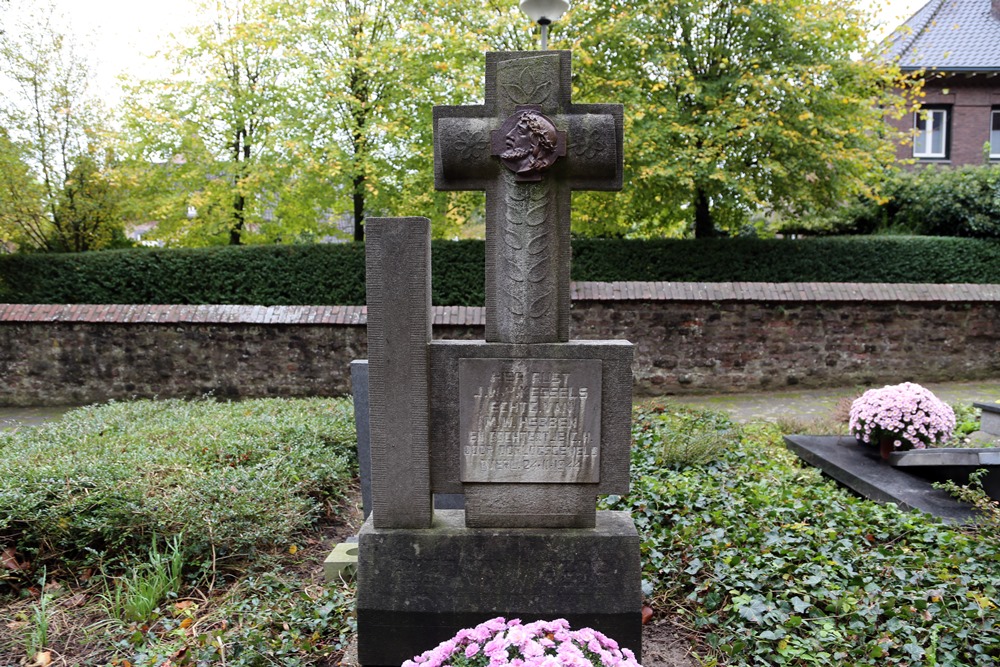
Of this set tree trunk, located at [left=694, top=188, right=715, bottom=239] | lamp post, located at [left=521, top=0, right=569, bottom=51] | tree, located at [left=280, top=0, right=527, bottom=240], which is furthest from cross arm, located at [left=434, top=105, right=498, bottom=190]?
tree trunk, located at [left=694, top=188, right=715, bottom=239]

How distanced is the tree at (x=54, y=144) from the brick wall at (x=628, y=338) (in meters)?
2.71

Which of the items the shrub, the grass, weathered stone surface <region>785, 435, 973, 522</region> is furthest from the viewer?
weathered stone surface <region>785, 435, 973, 522</region>

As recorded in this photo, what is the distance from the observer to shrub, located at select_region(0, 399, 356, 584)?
4355 mm

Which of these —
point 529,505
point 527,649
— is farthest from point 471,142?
point 527,649

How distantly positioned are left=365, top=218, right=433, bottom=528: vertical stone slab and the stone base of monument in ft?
0.56

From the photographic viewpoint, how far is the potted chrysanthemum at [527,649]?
2.10m

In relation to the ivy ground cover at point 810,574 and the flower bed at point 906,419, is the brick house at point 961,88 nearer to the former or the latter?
the flower bed at point 906,419

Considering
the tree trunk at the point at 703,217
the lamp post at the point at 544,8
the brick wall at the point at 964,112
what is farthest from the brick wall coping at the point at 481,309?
the brick wall at the point at 964,112

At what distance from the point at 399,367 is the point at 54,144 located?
13.6 meters

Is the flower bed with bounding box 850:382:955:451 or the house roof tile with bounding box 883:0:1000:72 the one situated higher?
the house roof tile with bounding box 883:0:1000:72

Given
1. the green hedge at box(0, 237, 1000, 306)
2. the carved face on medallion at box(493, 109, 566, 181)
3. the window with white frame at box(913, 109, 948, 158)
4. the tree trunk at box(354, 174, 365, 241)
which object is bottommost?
the green hedge at box(0, 237, 1000, 306)

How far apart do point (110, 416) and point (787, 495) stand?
6650 mm

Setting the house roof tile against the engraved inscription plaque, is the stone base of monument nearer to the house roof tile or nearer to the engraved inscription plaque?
the engraved inscription plaque

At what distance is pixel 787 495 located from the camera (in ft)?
16.1
